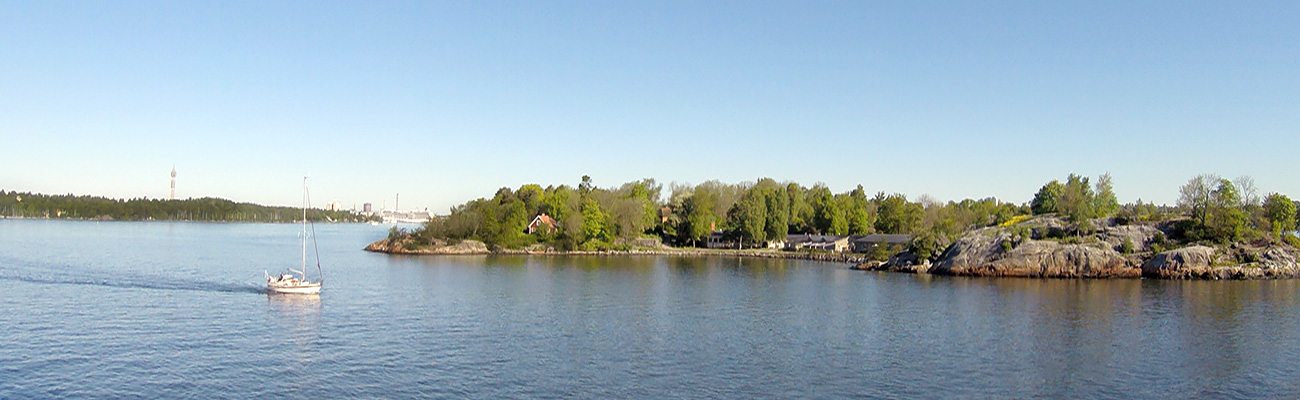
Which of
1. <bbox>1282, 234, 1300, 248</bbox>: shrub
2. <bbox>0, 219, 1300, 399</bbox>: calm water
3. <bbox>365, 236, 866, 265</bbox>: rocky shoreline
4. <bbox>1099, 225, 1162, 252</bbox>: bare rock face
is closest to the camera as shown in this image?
<bbox>0, 219, 1300, 399</bbox>: calm water

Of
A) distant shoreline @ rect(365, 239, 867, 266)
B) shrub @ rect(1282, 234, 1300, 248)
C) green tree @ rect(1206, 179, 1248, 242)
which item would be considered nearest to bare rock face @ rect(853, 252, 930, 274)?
distant shoreline @ rect(365, 239, 867, 266)

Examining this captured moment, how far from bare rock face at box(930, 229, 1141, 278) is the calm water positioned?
967cm

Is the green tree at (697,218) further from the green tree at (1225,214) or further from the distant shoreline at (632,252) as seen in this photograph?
the green tree at (1225,214)

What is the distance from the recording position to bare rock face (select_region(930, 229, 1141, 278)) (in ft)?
242

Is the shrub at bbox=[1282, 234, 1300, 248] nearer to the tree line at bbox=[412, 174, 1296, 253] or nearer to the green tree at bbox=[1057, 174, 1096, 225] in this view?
the tree line at bbox=[412, 174, 1296, 253]

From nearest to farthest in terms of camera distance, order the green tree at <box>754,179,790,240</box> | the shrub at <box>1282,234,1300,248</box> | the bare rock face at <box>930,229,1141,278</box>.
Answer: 1. the bare rock face at <box>930,229,1141,278</box>
2. the shrub at <box>1282,234,1300,248</box>
3. the green tree at <box>754,179,790,240</box>

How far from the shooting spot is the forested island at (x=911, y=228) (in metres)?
74.8

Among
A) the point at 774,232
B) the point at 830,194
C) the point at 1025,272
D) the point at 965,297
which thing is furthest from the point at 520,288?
the point at 830,194

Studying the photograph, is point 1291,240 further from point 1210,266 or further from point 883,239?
point 883,239

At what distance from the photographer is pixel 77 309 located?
41750 millimetres

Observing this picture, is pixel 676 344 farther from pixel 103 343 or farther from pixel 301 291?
pixel 301 291

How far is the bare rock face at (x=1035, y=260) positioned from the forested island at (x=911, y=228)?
111 millimetres

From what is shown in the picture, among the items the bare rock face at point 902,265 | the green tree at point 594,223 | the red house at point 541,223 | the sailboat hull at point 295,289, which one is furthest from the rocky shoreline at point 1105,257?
the sailboat hull at point 295,289

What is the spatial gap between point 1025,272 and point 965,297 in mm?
23246
